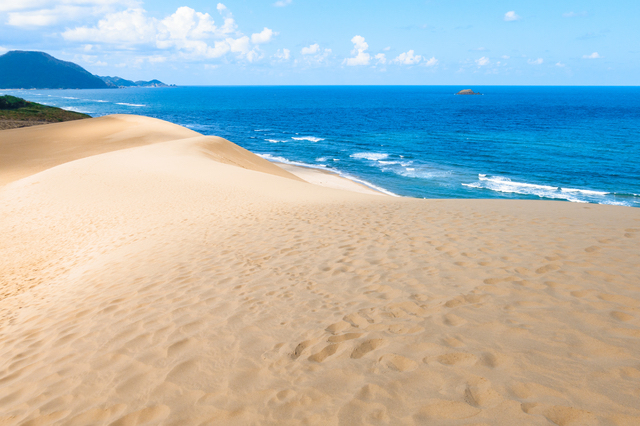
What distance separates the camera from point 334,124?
79.2m

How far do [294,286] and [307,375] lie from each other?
7.79ft

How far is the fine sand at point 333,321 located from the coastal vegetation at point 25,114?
41.1m

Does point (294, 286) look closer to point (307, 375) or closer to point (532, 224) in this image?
point (307, 375)

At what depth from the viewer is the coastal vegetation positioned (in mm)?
42219

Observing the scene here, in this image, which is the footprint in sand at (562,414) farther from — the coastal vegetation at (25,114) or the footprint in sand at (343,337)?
the coastal vegetation at (25,114)

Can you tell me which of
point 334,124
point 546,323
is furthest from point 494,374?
point 334,124

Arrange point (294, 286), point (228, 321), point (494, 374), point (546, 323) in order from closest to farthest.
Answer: point (494, 374) → point (546, 323) → point (228, 321) → point (294, 286)

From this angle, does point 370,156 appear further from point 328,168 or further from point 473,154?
point 473,154

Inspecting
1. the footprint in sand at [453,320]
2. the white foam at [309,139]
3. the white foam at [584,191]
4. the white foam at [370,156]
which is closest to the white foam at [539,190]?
the white foam at [584,191]

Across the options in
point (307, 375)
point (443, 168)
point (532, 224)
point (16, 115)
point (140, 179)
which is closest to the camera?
point (307, 375)

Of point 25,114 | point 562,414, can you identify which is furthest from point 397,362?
point 25,114

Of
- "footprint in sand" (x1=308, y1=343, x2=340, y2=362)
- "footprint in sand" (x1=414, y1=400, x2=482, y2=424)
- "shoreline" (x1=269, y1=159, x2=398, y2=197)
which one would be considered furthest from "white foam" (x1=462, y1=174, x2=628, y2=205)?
"footprint in sand" (x1=414, y1=400, x2=482, y2=424)

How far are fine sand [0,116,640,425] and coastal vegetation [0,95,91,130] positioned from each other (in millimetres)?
41058

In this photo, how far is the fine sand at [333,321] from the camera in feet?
11.1
